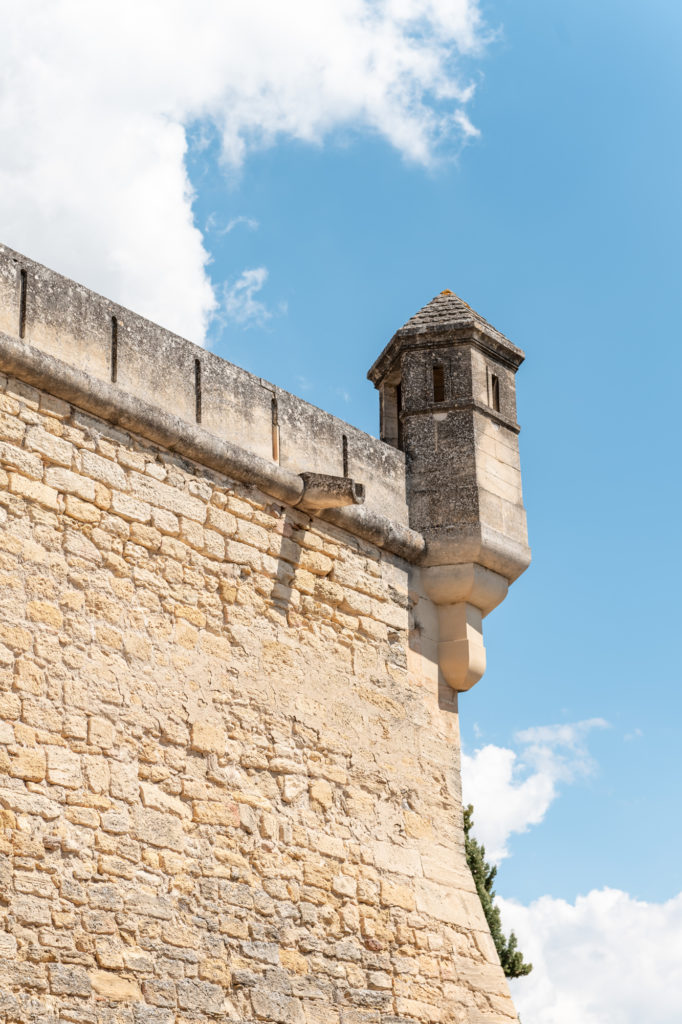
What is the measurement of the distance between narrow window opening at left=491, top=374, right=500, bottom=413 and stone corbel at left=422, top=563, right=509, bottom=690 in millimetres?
1068

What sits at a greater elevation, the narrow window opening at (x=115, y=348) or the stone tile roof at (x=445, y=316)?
the stone tile roof at (x=445, y=316)

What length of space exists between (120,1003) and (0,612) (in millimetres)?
1640

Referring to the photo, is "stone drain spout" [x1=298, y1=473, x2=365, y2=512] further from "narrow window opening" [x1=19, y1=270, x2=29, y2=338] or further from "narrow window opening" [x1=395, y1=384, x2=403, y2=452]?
"narrow window opening" [x1=19, y1=270, x2=29, y2=338]

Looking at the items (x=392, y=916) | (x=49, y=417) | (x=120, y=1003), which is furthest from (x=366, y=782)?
(x=49, y=417)

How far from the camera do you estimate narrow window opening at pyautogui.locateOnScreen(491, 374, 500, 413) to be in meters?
8.67

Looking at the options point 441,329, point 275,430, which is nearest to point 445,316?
point 441,329

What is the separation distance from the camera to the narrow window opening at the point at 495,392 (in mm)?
8666

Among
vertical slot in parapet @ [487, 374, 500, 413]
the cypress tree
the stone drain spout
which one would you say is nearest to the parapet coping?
the stone drain spout

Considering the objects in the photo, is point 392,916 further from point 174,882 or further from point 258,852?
point 174,882

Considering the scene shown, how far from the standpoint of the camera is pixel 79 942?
5852 millimetres

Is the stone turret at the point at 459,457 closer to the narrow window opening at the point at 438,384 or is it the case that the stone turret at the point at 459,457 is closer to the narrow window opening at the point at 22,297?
the narrow window opening at the point at 438,384

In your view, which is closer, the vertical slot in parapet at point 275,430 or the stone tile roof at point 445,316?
the vertical slot in parapet at point 275,430

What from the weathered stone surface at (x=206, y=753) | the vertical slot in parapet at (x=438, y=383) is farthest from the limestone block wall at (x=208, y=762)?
the vertical slot in parapet at (x=438, y=383)

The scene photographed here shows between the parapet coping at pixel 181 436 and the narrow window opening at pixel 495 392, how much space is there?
1.03 m
